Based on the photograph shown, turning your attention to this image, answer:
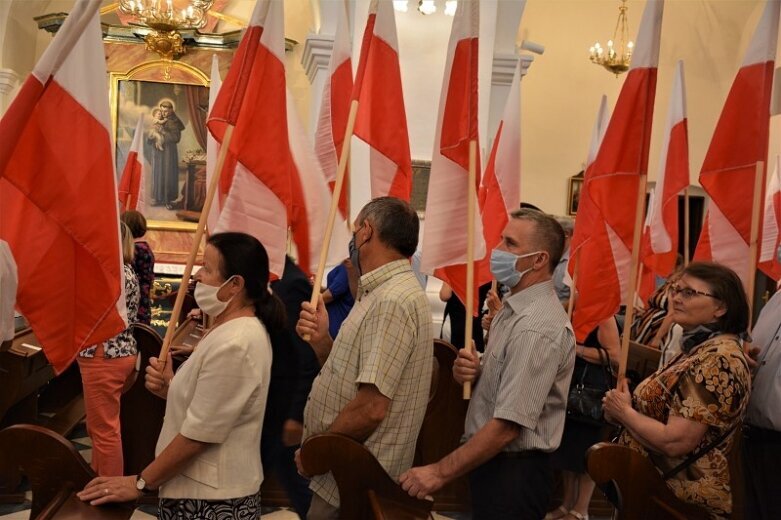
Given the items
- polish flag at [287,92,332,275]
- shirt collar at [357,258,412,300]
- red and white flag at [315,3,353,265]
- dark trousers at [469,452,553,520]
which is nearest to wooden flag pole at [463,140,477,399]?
dark trousers at [469,452,553,520]

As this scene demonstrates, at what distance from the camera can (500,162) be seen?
18.9 feet

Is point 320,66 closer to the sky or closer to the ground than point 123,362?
closer to the sky

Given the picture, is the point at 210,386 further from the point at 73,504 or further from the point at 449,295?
the point at 449,295

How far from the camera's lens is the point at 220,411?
8.26 ft

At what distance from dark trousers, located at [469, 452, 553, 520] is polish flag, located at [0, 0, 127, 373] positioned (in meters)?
1.40

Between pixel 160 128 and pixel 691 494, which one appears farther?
pixel 160 128

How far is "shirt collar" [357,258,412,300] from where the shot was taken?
2.83m

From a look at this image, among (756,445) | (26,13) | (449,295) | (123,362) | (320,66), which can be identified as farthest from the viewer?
(26,13)

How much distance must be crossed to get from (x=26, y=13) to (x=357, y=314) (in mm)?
11242

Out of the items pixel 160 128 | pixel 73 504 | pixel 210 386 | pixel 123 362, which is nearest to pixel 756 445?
pixel 210 386

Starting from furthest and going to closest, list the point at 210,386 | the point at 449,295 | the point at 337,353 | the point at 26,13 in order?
the point at 26,13 → the point at 449,295 → the point at 337,353 → the point at 210,386

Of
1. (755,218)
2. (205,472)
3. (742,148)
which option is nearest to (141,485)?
(205,472)

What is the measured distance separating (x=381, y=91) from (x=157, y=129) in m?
9.04

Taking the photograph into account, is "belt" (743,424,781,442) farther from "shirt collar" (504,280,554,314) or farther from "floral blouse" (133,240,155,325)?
"floral blouse" (133,240,155,325)
